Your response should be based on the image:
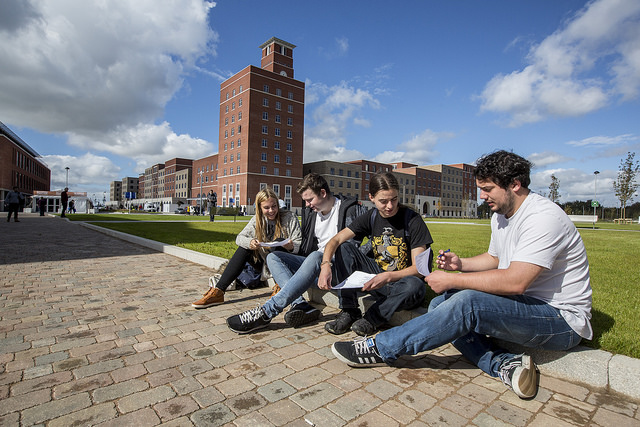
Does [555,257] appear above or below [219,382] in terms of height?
above

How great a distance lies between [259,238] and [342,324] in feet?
4.73

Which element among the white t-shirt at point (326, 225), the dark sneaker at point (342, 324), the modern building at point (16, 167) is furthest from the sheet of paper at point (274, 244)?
the modern building at point (16, 167)

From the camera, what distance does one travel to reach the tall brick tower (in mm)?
55750

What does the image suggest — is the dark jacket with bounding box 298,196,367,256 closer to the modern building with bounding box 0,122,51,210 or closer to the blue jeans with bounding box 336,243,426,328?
the blue jeans with bounding box 336,243,426,328

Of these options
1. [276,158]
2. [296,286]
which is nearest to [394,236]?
[296,286]

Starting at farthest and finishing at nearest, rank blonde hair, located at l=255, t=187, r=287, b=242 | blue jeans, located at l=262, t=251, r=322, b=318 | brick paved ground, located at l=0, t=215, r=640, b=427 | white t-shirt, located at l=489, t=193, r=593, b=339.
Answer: blonde hair, located at l=255, t=187, r=287, b=242, blue jeans, located at l=262, t=251, r=322, b=318, white t-shirt, located at l=489, t=193, r=593, b=339, brick paved ground, located at l=0, t=215, r=640, b=427

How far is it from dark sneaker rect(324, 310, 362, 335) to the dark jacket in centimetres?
72

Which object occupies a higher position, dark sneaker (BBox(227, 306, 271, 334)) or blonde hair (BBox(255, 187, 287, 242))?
blonde hair (BBox(255, 187, 287, 242))

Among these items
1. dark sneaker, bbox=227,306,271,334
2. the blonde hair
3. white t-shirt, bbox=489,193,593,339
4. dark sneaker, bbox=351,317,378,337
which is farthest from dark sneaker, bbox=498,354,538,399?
the blonde hair

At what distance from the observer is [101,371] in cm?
240

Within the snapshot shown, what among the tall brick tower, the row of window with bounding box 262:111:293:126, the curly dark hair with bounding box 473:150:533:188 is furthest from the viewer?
the row of window with bounding box 262:111:293:126

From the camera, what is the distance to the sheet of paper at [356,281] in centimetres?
282

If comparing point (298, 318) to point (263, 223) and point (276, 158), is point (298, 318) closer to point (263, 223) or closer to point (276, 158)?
point (263, 223)

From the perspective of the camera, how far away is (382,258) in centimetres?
331
